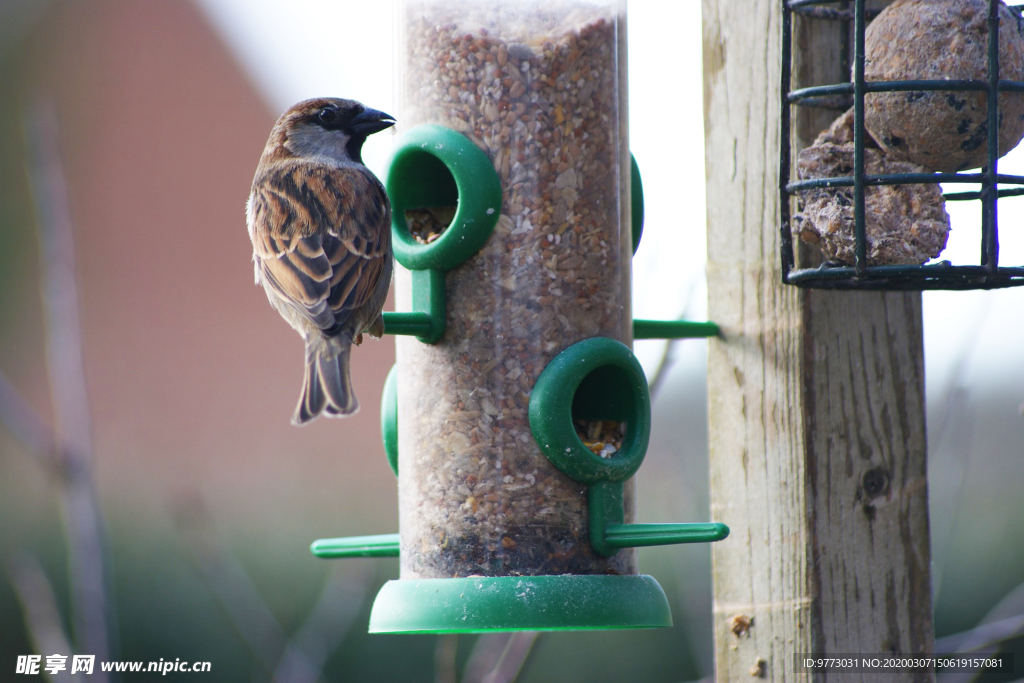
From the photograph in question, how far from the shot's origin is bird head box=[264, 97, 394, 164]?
4004 millimetres

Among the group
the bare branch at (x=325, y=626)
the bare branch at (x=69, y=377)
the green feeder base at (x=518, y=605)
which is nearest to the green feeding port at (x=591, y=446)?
the green feeder base at (x=518, y=605)

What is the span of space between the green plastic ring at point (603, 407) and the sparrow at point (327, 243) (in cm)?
50

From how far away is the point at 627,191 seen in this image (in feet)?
11.3

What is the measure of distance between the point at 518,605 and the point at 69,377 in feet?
3.98

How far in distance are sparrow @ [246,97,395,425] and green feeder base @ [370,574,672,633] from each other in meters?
0.66

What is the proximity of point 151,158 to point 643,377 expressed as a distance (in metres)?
8.73

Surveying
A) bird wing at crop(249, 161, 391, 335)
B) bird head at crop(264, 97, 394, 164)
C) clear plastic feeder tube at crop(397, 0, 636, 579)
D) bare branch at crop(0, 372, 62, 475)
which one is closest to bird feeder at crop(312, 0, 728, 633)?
clear plastic feeder tube at crop(397, 0, 636, 579)

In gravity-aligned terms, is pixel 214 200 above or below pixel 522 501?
above

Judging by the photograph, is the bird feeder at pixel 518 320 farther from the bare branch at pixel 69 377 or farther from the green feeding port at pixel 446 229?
the bare branch at pixel 69 377

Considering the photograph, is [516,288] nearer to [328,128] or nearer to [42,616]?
[328,128]

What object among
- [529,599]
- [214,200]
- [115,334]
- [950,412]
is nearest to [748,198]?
[950,412]

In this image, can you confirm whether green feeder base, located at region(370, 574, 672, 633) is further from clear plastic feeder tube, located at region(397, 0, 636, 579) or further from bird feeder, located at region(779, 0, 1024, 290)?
bird feeder, located at region(779, 0, 1024, 290)

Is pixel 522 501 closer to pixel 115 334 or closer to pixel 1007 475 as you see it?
pixel 1007 475

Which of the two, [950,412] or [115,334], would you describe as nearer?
[950,412]
